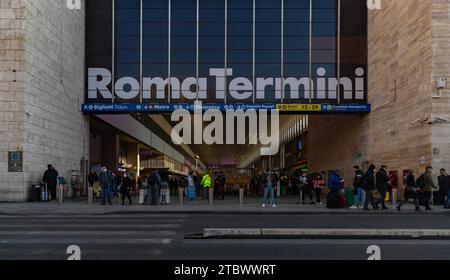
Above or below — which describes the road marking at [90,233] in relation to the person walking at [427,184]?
below

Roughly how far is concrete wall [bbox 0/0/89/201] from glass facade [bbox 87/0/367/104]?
9.75ft

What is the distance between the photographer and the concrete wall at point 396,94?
83.7 feet

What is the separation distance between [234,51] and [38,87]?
12640 mm

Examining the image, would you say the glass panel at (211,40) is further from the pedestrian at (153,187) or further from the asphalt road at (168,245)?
the asphalt road at (168,245)

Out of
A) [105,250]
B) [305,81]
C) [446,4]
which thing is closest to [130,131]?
[305,81]

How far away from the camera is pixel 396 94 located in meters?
29.2

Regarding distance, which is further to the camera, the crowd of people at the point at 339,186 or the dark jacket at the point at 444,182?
the dark jacket at the point at 444,182

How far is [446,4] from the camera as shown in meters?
24.8

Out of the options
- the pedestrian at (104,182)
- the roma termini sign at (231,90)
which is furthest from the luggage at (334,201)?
the roma termini sign at (231,90)

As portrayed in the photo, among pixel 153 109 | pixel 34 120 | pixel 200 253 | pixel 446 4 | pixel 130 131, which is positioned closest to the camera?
pixel 200 253

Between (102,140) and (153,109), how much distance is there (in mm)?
14917

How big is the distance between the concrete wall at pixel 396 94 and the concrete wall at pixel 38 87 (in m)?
17.8

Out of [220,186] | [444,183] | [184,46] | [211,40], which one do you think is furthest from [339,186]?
[184,46]
